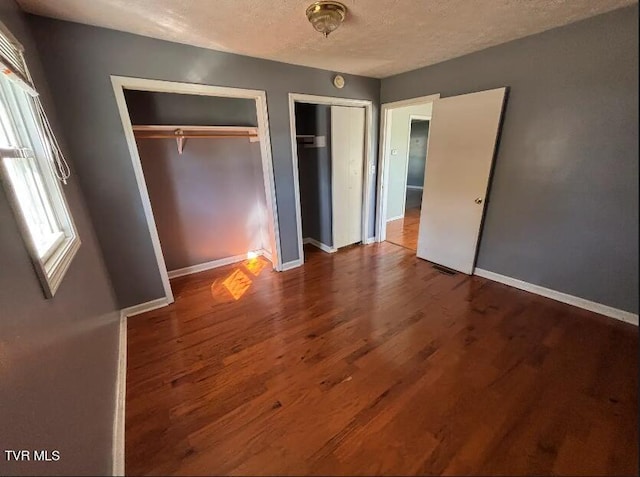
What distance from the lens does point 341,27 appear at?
6.13ft

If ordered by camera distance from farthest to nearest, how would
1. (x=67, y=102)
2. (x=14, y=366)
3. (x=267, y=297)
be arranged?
(x=267, y=297) → (x=67, y=102) → (x=14, y=366)

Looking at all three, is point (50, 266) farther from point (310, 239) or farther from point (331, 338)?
point (310, 239)

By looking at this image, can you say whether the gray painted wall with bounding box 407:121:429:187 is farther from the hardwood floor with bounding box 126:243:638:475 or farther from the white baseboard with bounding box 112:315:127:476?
the white baseboard with bounding box 112:315:127:476

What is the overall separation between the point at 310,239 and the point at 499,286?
2366mm

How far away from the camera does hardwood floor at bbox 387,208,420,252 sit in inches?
152

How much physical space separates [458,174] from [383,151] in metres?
1.08

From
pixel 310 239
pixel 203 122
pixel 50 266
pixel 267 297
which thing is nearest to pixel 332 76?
pixel 203 122

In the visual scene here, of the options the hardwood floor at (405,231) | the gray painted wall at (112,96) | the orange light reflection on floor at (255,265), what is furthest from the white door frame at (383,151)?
the orange light reflection on floor at (255,265)

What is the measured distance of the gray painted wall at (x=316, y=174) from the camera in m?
3.16

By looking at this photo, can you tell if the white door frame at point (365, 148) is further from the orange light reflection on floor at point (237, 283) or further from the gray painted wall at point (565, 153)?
the orange light reflection on floor at point (237, 283)

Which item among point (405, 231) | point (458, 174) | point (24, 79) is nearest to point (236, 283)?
point (24, 79)

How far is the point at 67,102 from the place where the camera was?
5.84 ft

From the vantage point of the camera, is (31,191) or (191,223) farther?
(191,223)

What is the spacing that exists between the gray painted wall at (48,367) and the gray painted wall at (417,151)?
7706mm
